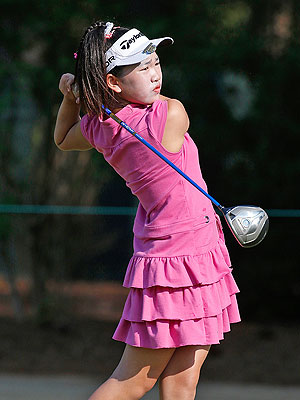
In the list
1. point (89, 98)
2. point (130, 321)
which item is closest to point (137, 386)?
point (130, 321)

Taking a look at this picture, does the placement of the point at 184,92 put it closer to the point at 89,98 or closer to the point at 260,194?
the point at 260,194

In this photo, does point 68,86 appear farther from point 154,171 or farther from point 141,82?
point 154,171

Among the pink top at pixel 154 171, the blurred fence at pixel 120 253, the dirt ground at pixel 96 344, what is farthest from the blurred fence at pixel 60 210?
the pink top at pixel 154 171

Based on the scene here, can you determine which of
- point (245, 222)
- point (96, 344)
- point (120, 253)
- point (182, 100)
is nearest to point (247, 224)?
point (245, 222)

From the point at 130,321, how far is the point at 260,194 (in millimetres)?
2694

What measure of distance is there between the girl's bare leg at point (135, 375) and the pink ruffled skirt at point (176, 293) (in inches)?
2.1

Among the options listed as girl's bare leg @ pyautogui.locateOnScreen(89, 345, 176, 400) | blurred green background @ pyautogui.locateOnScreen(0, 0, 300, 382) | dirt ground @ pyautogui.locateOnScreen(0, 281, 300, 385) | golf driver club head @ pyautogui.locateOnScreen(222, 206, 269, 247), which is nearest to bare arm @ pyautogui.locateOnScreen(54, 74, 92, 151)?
golf driver club head @ pyautogui.locateOnScreen(222, 206, 269, 247)

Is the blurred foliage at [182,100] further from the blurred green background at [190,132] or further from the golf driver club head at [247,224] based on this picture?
the golf driver club head at [247,224]

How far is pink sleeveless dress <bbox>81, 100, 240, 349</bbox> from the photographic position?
2496 millimetres

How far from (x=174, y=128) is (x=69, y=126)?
1.60 ft

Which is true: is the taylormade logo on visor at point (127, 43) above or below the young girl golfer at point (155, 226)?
above

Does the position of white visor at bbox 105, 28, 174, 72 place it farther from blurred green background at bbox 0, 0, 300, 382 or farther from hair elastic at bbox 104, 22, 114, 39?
blurred green background at bbox 0, 0, 300, 382

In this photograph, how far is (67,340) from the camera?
18.1ft

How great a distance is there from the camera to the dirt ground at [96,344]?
16.4 feet
